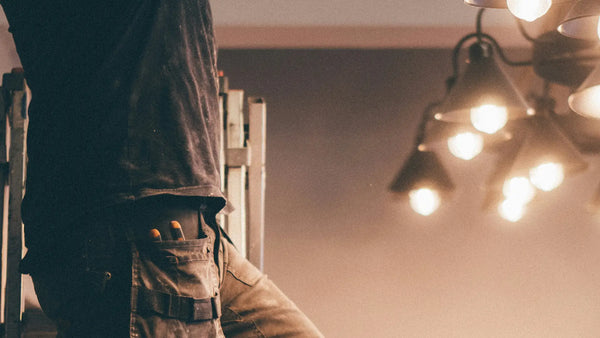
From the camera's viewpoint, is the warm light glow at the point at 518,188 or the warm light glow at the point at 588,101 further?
the warm light glow at the point at 518,188

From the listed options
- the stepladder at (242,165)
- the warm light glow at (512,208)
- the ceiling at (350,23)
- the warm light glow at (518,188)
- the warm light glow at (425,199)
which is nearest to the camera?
the stepladder at (242,165)

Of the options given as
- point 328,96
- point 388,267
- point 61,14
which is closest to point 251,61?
point 328,96

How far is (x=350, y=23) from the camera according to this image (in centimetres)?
415

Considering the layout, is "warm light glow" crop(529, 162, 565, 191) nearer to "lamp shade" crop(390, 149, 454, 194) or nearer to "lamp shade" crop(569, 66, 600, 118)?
"lamp shade" crop(390, 149, 454, 194)

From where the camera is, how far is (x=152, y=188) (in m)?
0.97

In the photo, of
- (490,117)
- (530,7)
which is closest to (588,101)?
(530,7)

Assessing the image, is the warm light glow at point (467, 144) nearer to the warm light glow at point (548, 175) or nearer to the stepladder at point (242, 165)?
the warm light glow at point (548, 175)

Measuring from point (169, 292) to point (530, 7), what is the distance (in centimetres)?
142

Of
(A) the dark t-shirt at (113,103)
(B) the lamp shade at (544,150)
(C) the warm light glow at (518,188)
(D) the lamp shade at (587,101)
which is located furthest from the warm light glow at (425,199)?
(A) the dark t-shirt at (113,103)

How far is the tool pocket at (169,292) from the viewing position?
37.7 inches

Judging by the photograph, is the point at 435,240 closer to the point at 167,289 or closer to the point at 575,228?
the point at 575,228

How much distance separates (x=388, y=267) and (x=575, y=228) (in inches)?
56.7

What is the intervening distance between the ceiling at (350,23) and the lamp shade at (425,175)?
55.6 inches

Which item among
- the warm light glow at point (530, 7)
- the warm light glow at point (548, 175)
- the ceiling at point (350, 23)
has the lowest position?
the warm light glow at point (548, 175)
